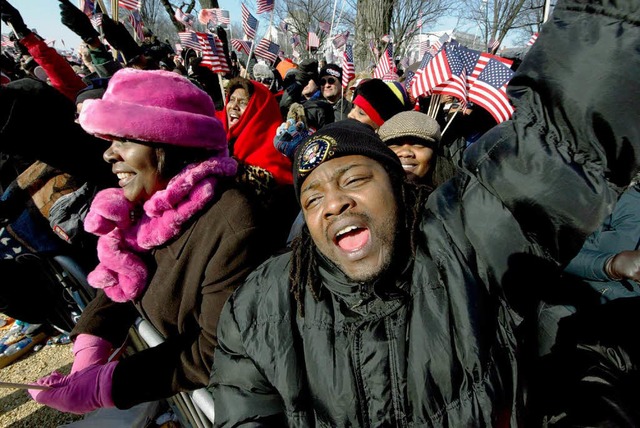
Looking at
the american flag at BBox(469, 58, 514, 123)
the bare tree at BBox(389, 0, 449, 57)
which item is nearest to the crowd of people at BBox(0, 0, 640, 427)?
the american flag at BBox(469, 58, 514, 123)

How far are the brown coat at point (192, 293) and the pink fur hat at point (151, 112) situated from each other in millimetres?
351

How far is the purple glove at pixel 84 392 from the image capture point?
5.71 ft

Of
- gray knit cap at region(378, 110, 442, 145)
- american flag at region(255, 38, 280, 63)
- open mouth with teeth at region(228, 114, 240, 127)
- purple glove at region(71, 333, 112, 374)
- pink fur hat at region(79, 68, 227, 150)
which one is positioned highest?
american flag at region(255, 38, 280, 63)

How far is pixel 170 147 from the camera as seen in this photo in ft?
6.11

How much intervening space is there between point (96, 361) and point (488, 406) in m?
2.00

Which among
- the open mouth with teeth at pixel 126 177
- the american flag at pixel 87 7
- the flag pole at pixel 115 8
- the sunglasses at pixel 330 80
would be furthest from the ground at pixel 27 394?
the american flag at pixel 87 7

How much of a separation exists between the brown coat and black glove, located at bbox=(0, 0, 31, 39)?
4108 millimetres

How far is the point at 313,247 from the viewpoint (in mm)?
1562

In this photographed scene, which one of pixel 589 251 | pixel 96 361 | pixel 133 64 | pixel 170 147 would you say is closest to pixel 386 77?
pixel 133 64

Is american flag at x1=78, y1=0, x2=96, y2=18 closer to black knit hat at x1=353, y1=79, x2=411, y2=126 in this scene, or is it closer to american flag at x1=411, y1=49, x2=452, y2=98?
black knit hat at x1=353, y1=79, x2=411, y2=126

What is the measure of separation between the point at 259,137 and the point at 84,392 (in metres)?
2.32

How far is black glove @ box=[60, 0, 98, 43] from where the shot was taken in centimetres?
470

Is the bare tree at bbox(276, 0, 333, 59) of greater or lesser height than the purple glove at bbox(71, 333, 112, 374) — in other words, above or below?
above

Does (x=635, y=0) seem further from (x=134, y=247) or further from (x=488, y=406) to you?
(x=134, y=247)
